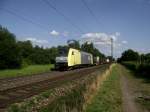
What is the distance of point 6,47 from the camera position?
5966cm

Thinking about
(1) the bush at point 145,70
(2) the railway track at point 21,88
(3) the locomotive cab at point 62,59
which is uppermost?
(3) the locomotive cab at point 62,59

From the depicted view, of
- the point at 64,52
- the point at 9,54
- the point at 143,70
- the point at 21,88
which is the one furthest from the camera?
the point at 9,54

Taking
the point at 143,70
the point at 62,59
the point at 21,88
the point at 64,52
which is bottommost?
the point at 21,88

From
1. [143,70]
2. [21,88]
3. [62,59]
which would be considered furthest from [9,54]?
[21,88]

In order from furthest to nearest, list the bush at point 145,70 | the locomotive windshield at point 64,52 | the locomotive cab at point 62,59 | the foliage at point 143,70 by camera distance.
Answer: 1. the locomotive windshield at point 64,52
2. the locomotive cab at point 62,59
3. the foliage at point 143,70
4. the bush at point 145,70

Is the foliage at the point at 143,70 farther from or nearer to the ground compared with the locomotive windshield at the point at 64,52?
nearer to the ground

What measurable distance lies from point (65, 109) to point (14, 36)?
65.5 meters

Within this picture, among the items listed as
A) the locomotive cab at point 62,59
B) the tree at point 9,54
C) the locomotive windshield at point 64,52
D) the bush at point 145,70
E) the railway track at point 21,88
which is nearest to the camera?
the railway track at point 21,88

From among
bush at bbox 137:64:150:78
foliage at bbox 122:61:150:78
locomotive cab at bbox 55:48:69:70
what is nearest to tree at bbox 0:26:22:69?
locomotive cab at bbox 55:48:69:70

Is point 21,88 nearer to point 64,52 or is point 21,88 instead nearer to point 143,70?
point 64,52

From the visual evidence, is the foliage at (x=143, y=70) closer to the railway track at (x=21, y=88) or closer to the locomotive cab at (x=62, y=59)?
the locomotive cab at (x=62, y=59)

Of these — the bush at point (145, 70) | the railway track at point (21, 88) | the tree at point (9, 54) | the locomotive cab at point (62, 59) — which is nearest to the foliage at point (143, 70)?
the bush at point (145, 70)

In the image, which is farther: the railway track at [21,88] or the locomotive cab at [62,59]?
the locomotive cab at [62,59]

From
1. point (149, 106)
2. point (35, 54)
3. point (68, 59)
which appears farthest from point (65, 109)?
point (35, 54)
